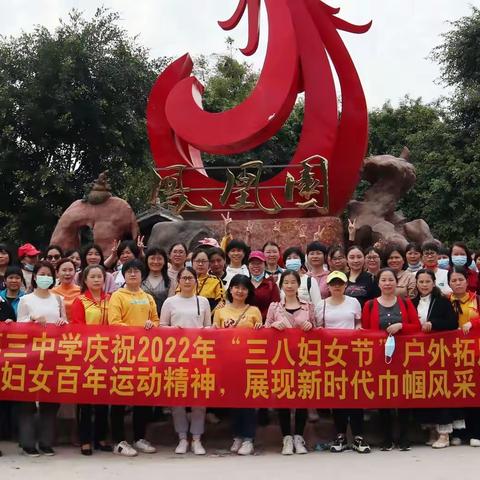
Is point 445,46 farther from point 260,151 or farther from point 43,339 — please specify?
point 43,339

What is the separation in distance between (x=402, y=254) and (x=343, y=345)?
1664 mm

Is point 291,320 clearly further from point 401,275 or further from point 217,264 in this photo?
point 401,275

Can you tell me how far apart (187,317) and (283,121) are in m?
5.05

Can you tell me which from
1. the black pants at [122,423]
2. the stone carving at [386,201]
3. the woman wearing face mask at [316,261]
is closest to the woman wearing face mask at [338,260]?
the woman wearing face mask at [316,261]

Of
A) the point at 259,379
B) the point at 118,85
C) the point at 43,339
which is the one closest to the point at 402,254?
the point at 259,379

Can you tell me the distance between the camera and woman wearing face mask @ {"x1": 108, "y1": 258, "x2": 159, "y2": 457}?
177 inches

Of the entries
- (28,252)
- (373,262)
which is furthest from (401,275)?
(28,252)

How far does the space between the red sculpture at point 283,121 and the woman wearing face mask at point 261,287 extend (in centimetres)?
371

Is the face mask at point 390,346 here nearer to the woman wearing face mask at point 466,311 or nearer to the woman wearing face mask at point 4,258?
the woman wearing face mask at point 466,311

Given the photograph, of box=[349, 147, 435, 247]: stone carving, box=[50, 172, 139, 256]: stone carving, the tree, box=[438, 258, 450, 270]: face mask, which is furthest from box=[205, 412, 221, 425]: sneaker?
the tree

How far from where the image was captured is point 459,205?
50.5 ft

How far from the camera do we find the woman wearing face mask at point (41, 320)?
4359mm

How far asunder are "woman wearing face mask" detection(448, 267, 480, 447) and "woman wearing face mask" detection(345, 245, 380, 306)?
0.55m

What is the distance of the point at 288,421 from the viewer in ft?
14.7
